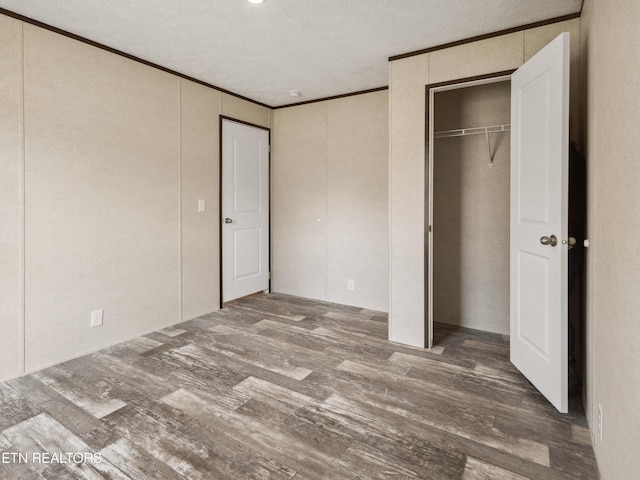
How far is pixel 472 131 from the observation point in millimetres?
3314

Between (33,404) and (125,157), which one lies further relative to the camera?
(125,157)

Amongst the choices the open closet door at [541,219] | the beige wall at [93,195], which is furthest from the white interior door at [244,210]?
the open closet door at [541,219]

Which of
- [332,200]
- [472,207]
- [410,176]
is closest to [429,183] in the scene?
[410,176]

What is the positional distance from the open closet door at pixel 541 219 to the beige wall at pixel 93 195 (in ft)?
9.81

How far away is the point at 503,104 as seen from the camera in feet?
10.6

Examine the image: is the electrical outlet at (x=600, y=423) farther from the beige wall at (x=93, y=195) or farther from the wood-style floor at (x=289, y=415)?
the beige wall at (x=93, y=195)

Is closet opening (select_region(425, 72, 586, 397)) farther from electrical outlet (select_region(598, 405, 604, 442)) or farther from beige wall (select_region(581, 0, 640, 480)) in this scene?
electrical outlet (select_region(598, 405, 604, 442))

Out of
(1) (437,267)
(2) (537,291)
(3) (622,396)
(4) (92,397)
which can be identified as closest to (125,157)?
(4) (92,397)

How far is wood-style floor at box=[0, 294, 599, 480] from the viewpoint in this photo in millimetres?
1655

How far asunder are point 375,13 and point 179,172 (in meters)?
2.31

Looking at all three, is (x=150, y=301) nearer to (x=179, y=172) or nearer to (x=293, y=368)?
(x=179, y=172)

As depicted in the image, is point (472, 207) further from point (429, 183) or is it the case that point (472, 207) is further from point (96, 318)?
point (96, 318)

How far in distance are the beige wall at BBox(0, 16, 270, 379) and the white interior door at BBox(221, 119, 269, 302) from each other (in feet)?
0.96

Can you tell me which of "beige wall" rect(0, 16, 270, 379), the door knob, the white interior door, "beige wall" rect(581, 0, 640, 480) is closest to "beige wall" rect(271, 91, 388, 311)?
the white interior door
